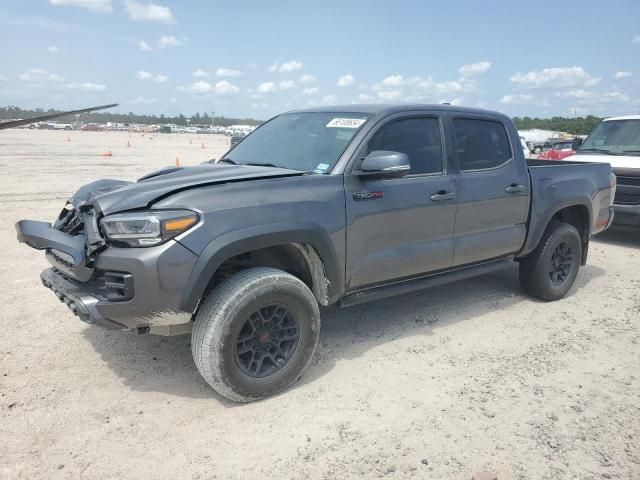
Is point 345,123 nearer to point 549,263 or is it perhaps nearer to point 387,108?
point 387,108

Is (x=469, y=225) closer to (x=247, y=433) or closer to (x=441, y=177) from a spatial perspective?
(x=441, y=177)

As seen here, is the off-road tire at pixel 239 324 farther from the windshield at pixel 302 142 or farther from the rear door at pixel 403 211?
the windshield at pixel 302 142

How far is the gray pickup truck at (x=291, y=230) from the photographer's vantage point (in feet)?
9.62

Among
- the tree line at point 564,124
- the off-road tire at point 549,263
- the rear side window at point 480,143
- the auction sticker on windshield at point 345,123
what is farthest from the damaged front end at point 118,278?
the tree line at point 564,124

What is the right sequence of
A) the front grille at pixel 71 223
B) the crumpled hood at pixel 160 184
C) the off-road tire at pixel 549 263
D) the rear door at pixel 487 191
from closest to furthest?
the crumpled hood at pixel 160 184 < the front grille at pixel 71 223 < the rear door at pixel 487 191 < the off-road tire at pixel 549 263

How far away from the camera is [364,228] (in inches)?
144

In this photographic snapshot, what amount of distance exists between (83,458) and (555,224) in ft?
15.5

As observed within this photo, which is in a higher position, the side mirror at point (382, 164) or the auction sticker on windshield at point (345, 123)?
the auction sticker on windshield at point (345, 123)

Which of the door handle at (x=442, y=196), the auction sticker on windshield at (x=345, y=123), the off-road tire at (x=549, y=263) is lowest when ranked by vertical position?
the off-road tire at (x=549, y=263)

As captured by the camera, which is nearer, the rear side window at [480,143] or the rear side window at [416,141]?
the rear side window at [416,141]

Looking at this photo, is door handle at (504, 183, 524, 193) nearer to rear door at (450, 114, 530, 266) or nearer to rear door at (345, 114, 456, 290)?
rear door at (450, 114, 530, 266)

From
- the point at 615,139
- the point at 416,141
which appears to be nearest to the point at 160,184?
the point at 416,141

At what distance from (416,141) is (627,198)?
5719 millimetres

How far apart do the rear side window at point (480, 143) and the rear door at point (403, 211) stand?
0.80ft
